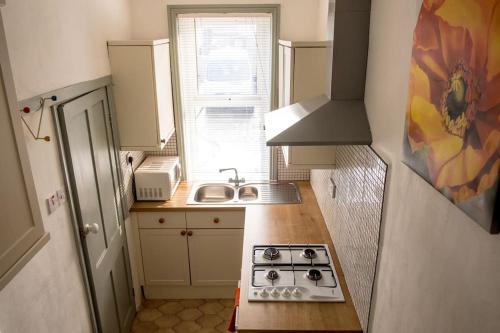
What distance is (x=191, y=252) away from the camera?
332 centimetres

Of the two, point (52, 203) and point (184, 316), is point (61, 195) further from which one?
point (184, 316)

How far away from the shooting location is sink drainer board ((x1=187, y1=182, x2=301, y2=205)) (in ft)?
11.0

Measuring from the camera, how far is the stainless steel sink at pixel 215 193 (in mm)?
3639

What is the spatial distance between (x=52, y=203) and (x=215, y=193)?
6.33ft

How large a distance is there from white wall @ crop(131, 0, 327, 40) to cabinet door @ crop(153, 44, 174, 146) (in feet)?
0.83

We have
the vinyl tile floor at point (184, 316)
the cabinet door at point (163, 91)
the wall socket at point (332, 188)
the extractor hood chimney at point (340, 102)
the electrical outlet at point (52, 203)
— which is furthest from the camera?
the vinyl tile floor at point (184, 316)

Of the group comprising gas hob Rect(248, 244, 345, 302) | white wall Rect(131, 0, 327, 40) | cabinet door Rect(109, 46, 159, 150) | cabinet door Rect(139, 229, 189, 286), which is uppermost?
white wall Rect(131, 0, 327, 40)

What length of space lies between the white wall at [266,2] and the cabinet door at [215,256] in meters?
1.73

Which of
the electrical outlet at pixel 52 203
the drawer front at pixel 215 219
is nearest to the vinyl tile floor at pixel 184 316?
the drawer front at pixel 215 219

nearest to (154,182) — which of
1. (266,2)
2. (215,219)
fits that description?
(215,219)

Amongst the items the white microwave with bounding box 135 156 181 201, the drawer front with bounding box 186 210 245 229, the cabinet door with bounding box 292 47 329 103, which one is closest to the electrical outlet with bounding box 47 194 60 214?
the white microwave with bounding box 135 156 181 201

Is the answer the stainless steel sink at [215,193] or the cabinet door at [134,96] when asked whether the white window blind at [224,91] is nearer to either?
the stainless steel sink at [215,193]

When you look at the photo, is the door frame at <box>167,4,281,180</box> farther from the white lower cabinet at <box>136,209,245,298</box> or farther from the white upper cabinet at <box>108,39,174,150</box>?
the white lower cabinet at <box>136,209,245,298</box>

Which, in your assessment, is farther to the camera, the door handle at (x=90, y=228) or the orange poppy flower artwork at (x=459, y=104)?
the door handle at (x=90, y=228)
